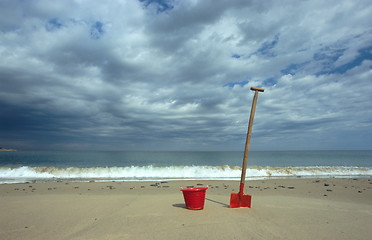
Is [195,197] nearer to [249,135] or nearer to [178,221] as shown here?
[178,221]

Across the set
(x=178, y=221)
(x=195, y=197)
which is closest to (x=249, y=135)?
(x=195, y=197)

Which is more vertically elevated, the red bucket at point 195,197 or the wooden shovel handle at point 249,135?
the wooden shovel handle at point 249,135

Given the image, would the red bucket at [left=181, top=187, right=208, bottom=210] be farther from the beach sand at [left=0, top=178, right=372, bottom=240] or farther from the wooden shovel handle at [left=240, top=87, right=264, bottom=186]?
the wooden shovel handle at [left=240, top=87, right=264, bottom=186]

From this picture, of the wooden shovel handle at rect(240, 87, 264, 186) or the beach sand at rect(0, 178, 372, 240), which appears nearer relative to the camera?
the beach sand at rect(0, 178, 372, 240)

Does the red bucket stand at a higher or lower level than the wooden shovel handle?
lower

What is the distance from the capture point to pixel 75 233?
5426 mm

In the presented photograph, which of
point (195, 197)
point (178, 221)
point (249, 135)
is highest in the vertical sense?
point (249, 135)

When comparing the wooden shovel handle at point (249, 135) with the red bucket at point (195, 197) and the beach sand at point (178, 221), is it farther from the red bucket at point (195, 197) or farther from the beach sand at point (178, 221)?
the red bucket at point (195, 197)

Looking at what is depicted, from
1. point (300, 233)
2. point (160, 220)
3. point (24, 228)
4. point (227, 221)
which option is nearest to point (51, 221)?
point (24, 228)

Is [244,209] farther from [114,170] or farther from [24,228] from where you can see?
[114,170]

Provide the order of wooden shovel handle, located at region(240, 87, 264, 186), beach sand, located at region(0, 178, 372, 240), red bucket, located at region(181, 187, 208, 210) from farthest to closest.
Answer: wooden shovel handle, located at region(240, 87, 264, 186) < red bucket, located at region(181, 187, 208, 210) < beach sand, located at region(0, 178, 372, 240)

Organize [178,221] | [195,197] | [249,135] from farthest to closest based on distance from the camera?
[249,135] < [195,197] < [178,221]

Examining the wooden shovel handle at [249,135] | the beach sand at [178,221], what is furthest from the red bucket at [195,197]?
the wooden shovel handle at [249,135]

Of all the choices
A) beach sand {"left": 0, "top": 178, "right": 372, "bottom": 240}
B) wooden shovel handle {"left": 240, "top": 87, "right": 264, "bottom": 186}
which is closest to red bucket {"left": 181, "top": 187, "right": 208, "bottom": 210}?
beach sand {"left": 0, "top": 178, "right": 372, "bottom": 240}
